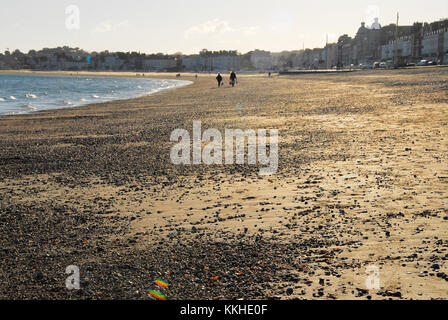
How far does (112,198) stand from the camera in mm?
7242

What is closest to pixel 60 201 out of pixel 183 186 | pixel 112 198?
pixel 112 198

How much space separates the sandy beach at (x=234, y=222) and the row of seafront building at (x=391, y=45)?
9340 cm

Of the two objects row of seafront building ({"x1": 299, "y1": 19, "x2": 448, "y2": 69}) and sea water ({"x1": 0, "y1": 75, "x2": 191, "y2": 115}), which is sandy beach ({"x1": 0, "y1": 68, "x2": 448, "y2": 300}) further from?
row of seafront building ({"x1": 299, "y1": 19, "x2": 448, "y2": 69})

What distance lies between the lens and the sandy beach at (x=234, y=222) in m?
4.21

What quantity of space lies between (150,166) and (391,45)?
147783 mm

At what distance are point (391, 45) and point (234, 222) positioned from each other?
150361 mm

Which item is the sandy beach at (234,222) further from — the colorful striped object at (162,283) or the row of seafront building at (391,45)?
the row of seafront building at (391,45)

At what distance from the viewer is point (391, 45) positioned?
138 metres

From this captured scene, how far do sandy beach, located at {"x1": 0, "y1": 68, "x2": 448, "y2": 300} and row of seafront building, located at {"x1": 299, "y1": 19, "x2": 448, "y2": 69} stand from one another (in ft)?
306

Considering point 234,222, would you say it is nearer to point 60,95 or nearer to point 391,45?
point 60,95

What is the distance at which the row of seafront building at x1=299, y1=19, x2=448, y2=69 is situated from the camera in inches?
4446

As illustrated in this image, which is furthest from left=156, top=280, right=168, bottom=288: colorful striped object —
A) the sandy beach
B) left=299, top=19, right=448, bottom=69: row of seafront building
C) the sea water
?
left=299, top=19, right=448, bottom=69: row of seafront building

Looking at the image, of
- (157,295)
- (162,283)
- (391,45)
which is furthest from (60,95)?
(391,45)

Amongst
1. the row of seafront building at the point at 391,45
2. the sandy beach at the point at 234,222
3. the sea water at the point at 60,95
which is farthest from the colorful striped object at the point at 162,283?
the row of seafront building at the point at 391,45
